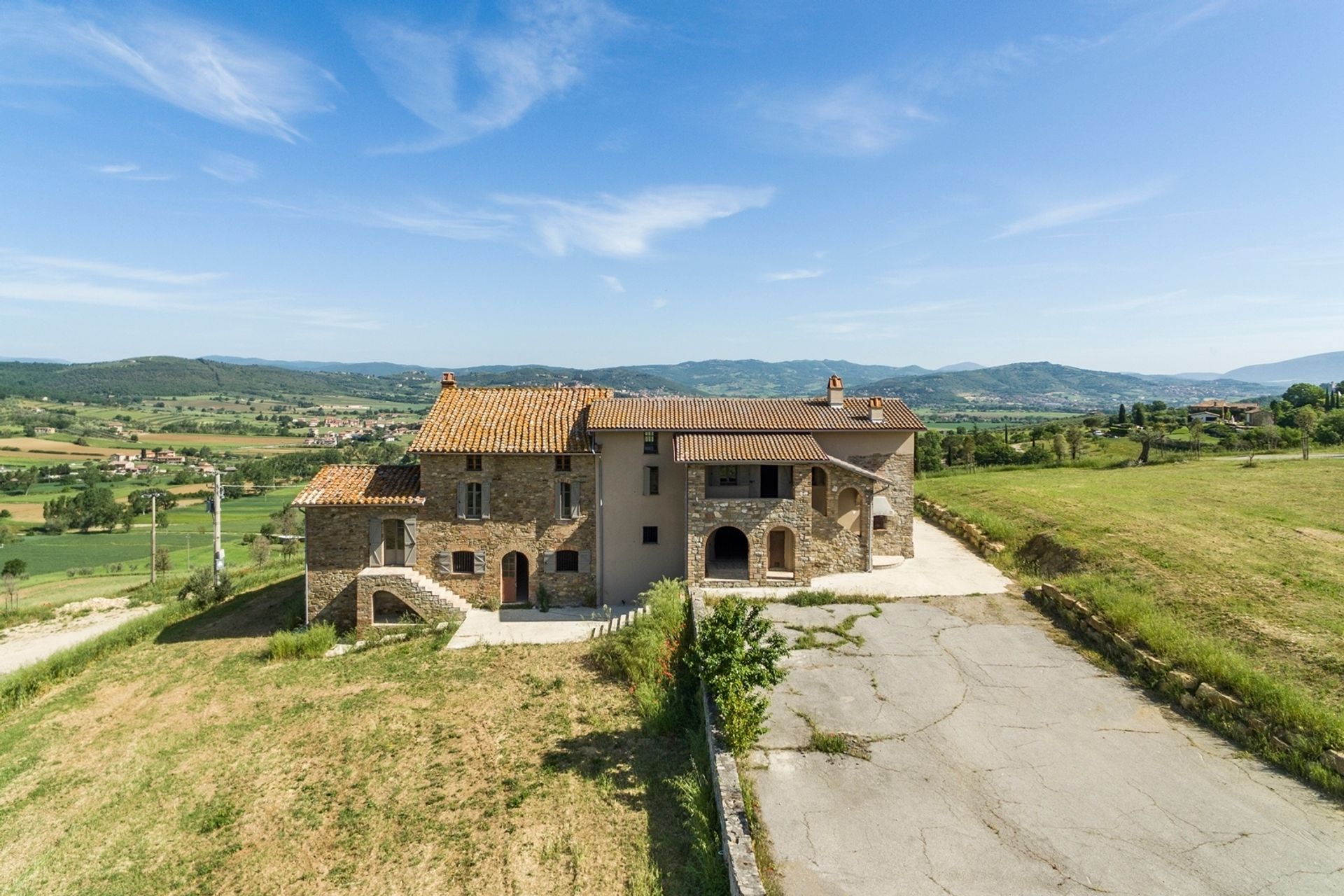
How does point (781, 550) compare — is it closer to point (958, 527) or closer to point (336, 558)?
point (958, 527)

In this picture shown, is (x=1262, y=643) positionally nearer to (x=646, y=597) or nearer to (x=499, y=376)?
(x=646, y=597)

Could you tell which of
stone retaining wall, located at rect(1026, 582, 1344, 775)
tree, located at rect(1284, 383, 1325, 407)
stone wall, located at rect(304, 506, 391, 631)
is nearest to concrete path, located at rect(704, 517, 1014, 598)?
stone retaining wall, located at rect(1026, 582, 1344, 775)

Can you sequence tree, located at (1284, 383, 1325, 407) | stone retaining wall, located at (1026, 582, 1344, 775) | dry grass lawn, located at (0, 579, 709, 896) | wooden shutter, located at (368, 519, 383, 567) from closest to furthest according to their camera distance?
dry grass lawn, located at (0, 579, 709, 896)
stone retaining wall, located at (1026, 582, 1344, 775)
wooden shutter, located at (368, 519, 383, 567)
tree, located at (1284, 383, 1325, 407)

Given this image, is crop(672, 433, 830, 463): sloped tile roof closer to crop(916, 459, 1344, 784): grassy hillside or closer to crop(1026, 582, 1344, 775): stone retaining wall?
crop(916, 459, 1344, 784): grassy hillside

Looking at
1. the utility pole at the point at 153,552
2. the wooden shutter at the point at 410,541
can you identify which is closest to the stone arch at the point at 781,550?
the wooden shutter at the point at 410,541

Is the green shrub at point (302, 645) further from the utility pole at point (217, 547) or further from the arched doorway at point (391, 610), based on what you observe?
the utility pole at point (217, 547)

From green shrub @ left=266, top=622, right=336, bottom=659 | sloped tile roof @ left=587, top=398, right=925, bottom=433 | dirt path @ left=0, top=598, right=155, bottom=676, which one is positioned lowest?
dirt path @ left=0, top=598, right=155, bottom=676

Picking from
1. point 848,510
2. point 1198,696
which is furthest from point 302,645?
point 1198,696

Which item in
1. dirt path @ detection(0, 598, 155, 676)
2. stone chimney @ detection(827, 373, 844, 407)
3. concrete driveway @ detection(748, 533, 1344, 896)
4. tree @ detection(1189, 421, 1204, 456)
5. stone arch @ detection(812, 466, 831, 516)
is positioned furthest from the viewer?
tree @ detection(1189, 421, 1204, 456)

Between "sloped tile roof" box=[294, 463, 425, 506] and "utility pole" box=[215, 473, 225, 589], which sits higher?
"sloped tile roof" box=[294, 463, 425, 506]
